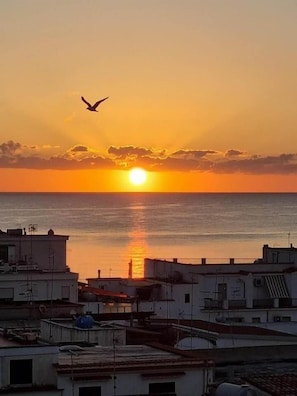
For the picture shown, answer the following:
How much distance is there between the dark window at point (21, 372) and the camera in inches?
868

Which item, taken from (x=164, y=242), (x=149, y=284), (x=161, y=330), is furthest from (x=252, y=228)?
(x=161, y=330)

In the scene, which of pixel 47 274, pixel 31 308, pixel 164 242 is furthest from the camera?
pixel 164 242

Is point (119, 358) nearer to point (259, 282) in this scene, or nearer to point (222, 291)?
point (222, 291)

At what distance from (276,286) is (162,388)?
86.7ft

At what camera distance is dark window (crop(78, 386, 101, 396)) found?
21.6m

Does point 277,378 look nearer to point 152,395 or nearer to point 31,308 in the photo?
point 152,395

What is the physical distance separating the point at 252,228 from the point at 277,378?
17447 centimetres

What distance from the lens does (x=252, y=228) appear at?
19550cm

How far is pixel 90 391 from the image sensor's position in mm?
21734

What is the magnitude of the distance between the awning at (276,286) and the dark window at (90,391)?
2676 centimetres

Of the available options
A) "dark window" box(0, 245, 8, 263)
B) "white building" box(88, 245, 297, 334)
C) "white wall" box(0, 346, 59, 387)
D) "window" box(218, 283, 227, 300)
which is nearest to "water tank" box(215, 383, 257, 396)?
"white wall" box(0, 346, 59, 387)

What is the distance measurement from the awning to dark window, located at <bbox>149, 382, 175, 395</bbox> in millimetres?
25904

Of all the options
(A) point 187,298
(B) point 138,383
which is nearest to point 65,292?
(A) point 187,298

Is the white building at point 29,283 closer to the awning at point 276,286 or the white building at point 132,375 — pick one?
the awning at point 276,286
